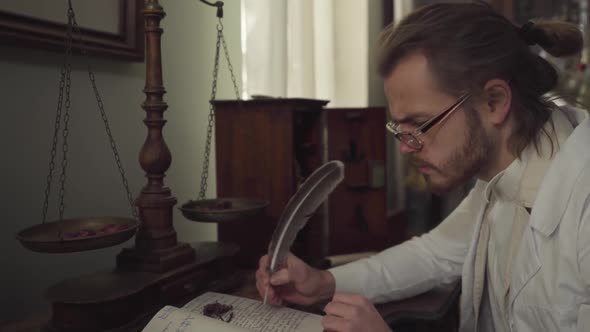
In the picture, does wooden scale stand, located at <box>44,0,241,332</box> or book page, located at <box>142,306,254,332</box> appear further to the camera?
wooden scale stand, located at <box>44,0,241,332</box>

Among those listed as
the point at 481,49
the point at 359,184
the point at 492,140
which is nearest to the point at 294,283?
the point at 492,140

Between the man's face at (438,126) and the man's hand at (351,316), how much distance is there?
0.43 m

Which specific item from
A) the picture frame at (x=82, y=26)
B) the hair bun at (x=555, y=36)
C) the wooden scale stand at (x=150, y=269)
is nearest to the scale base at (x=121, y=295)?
the wooden scale stand at (x=150, y=269)

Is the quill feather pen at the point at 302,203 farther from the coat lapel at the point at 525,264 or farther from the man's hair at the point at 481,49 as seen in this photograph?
the coat lapel at the point at 525,264

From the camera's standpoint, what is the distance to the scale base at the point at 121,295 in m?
0.92

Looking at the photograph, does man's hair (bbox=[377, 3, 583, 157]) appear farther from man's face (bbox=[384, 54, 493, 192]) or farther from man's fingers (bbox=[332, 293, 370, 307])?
man's fingers (bbox=[332, 293, 370, 307])

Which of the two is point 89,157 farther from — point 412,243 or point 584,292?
point 584,292

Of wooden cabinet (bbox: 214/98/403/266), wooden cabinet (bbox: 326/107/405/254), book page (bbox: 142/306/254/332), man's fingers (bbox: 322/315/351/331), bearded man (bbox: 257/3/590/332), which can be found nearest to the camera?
book page (bbox: 142/306/254/332)

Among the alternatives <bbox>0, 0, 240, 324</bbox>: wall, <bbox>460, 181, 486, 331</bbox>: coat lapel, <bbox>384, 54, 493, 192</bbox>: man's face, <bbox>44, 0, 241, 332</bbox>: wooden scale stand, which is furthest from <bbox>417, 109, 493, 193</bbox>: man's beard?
<bbox>0, 0, 240, 324</bbox>: wall

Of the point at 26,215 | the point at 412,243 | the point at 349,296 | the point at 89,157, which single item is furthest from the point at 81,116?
the point at 412,243

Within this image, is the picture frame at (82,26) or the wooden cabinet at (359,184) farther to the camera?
the wooden cabinet at (359,184)

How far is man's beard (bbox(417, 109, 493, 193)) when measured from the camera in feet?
3.91

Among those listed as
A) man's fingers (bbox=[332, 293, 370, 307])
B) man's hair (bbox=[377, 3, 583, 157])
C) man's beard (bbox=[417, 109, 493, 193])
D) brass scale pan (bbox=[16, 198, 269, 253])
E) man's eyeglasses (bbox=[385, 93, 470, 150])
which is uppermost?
man's hair (bbox=[377, 3, 583, 157])

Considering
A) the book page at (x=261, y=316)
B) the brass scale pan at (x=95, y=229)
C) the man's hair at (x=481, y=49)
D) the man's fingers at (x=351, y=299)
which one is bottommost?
the book page at (x=261, y=316)
